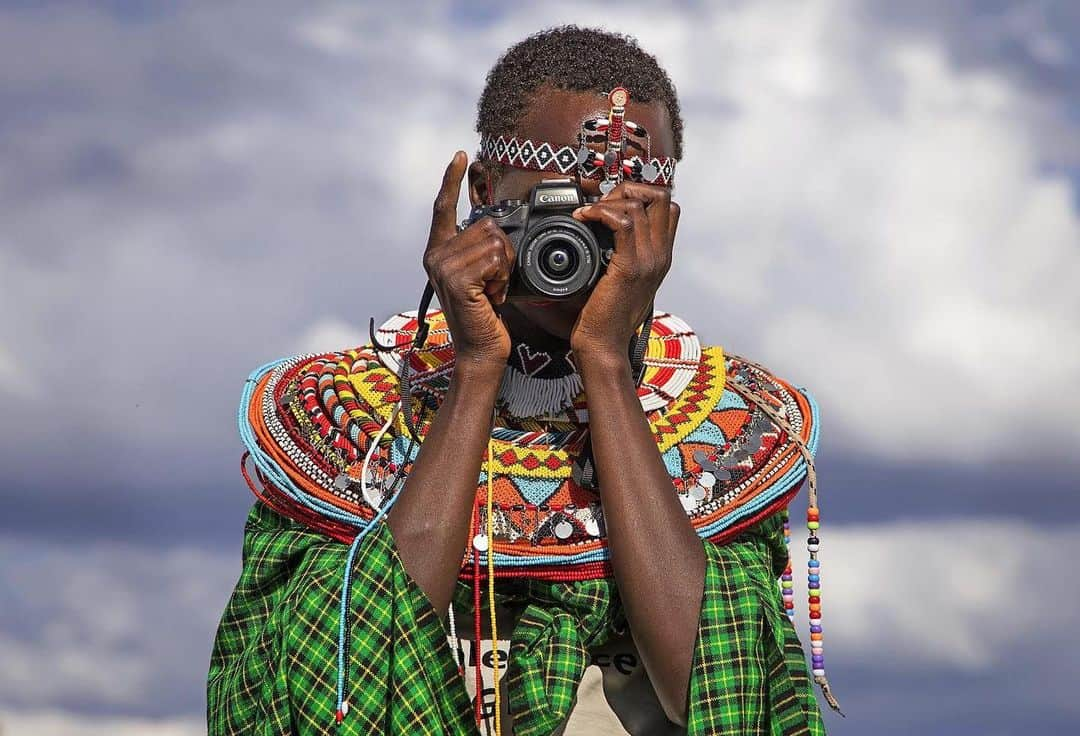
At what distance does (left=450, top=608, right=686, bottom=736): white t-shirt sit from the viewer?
335 cm

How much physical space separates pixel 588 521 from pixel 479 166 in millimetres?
753

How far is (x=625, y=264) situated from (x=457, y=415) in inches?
16.4

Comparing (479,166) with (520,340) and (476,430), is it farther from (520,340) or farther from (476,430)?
(476,430)

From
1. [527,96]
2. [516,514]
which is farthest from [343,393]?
[527,96]

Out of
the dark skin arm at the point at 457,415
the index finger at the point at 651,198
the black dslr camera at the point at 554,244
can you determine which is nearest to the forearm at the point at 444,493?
the dark skin arm at the point at 457,415

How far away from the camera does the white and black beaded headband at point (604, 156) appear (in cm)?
335

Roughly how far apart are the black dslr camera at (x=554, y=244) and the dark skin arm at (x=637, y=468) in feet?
0.10

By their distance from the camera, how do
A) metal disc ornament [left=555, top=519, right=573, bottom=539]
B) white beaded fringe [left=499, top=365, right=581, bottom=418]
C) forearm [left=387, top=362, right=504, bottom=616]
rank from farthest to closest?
white beaded fringe [left=499, top=365, right=581, bottom=418] → metal disc ornament [left=555, top=519, right=573, bottom=539] → forearm [left=387, top=362, right=504, bottom=616]

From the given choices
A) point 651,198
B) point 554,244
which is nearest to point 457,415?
point 554,244

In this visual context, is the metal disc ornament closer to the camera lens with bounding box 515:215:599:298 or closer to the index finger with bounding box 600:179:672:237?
the camera lens with bounding box 515:215:599:298

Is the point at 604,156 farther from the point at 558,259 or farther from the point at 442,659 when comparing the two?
the point at 442,659

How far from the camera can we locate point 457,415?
3.23m

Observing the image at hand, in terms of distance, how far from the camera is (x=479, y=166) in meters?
3.54

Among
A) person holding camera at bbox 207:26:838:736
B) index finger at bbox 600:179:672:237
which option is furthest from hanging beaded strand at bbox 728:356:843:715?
index finger at bbox 600:179:672:237
